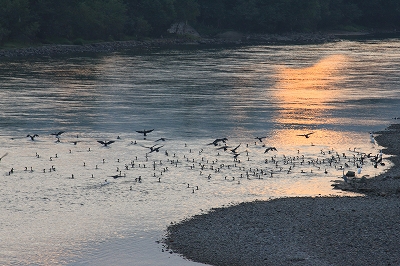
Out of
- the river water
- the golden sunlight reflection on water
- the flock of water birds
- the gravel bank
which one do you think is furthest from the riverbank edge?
the gravel bank

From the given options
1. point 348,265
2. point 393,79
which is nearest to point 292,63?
point 393,79

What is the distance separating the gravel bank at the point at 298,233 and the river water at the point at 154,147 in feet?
5.26

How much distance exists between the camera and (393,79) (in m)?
102

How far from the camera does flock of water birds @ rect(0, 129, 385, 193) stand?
147ft

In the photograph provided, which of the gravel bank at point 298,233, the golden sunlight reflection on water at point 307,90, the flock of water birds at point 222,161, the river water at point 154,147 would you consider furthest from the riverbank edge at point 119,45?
the gravel bank at point 298,233

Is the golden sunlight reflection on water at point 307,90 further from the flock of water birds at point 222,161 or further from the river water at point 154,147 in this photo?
the flock of water birds at point 222,161

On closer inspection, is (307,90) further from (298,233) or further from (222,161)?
(298,233)

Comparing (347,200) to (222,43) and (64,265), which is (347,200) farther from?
(222,43)

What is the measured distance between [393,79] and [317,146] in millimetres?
53049

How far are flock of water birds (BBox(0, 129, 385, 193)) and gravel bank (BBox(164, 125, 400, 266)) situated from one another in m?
5.28

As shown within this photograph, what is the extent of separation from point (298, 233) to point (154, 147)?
21.7 m

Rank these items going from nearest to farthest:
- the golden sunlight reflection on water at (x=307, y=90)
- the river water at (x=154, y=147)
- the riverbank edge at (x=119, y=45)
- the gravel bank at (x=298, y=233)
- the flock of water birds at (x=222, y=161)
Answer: the gravel bank at (x=298, y=233), the river water at (x=154, y=147), the flock of water birds at (x=222, y=161), the golden sunlight reflection on water at (x=307, y=90), the riverbank edge at (x=119, y=45)

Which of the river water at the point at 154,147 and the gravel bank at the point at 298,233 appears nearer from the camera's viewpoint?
the gravel bank at the point at 298,233

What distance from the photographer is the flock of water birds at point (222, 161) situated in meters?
44.7
